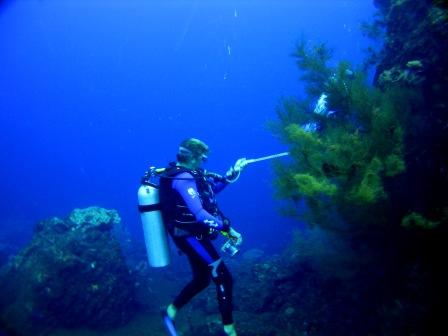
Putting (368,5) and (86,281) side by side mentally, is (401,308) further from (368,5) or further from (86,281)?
(368,5)

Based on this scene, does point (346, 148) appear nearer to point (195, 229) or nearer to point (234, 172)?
point (234, 172)

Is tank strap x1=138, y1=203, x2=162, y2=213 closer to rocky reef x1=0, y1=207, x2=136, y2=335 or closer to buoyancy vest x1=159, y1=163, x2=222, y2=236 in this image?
buoyancy vest x1=159, y1=163, x2=222, y2=236

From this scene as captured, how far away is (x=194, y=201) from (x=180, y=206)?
405mm

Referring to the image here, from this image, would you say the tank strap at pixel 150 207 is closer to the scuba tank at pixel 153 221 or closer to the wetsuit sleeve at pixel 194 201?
the scuba tank at pixel 153 221

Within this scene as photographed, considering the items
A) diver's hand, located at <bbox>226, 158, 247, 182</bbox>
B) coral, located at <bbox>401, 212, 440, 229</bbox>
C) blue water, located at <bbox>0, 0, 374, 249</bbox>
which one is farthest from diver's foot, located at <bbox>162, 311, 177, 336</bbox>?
blue water, located at <bbox>0, 0, 374, 249</bbox>

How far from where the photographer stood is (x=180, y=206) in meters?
5.29

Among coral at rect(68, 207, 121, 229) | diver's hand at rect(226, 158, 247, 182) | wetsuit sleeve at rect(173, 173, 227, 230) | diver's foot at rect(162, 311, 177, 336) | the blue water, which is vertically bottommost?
diver's foot at rect(162, 311, 177, 336)

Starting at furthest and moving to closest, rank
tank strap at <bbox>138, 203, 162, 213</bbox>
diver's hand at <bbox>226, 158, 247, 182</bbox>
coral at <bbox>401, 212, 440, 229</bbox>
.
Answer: diver's hand at <bbox>226, 158, 247, 182</bbox>
tank strap at <bbox>138, 203, 162, 213</bbox>
coral at <bbox>401, 212, 440, 229</bbox>

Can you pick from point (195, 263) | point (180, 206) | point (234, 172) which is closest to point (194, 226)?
point (180, 206)

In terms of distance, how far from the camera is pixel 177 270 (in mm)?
15602

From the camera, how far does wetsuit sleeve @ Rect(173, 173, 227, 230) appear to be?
16.1ft

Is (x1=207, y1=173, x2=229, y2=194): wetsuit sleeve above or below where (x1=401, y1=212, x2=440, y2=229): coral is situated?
above

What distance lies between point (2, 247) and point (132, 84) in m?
162

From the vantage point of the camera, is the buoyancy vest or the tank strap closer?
the buoyancy vest
